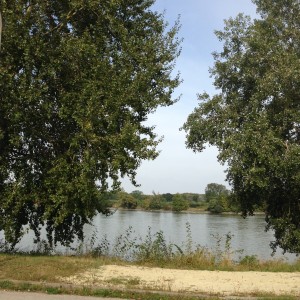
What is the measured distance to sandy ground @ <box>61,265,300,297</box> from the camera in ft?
28.7

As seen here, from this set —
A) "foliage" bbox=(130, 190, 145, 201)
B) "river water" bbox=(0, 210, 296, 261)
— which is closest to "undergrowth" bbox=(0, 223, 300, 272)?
"river water" bbox=(0, 210, 296, 261)

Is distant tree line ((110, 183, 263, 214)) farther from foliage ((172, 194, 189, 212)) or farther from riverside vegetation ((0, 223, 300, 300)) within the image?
riverside vegetation ((0, 223, 300, 300))

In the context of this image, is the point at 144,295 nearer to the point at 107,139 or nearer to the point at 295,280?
the point at 295,280

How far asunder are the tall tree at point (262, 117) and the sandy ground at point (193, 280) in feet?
14.8

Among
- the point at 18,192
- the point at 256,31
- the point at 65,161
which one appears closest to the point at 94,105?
the point at 65,161

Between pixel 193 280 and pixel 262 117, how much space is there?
692cm

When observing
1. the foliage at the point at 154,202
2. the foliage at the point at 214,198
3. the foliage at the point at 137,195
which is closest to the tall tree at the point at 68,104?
the foliage at the point at 137,195

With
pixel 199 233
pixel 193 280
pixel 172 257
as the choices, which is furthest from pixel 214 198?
pixel 193 280

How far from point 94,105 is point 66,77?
1.49m

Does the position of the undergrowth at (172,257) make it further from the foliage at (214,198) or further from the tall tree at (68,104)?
the foliage at (214,198)

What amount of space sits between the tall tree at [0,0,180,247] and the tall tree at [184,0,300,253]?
99.3 inches

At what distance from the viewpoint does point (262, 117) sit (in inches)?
578

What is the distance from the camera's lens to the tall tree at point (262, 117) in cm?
1441

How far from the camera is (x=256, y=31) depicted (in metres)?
15.6
